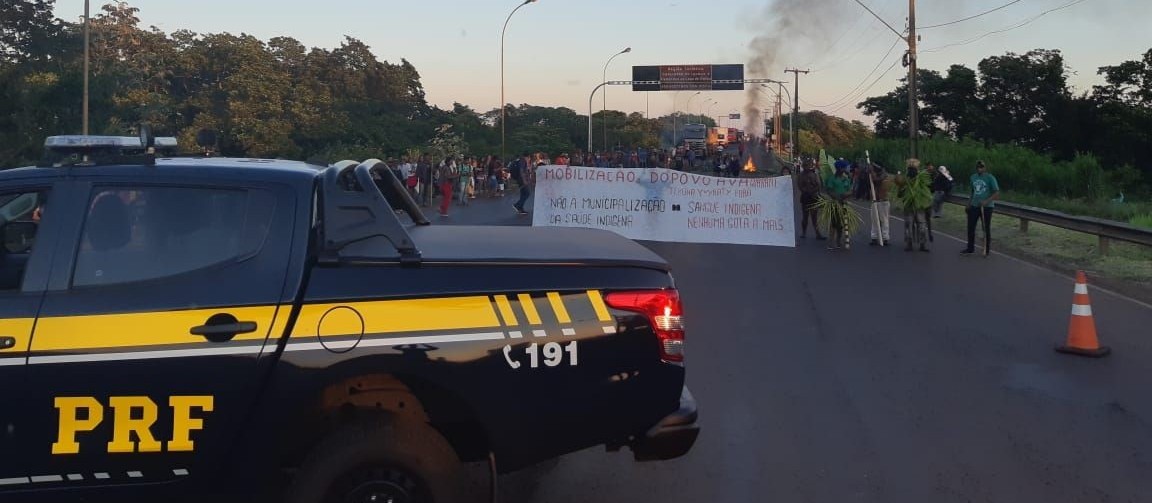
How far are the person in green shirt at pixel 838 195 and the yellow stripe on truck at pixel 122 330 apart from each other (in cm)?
1677

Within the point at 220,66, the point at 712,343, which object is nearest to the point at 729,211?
the point at 712,343

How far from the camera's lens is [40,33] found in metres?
50.1

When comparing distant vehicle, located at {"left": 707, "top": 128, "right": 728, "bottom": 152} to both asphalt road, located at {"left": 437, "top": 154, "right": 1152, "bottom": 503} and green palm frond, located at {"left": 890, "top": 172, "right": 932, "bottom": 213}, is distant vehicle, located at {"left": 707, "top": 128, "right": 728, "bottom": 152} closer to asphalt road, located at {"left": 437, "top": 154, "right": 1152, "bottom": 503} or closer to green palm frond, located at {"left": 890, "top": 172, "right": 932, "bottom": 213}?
green palm frond, located at {"left": 890, "top": 172, "right": 932, "bottom": 213}

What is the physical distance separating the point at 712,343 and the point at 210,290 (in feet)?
21.3

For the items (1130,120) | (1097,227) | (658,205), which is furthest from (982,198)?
(1130,120)

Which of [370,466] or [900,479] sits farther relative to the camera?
[900,479]

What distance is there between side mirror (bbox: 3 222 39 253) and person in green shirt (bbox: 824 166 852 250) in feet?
54.4

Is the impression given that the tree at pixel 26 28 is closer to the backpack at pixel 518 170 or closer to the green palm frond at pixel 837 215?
the backpack at pixel 518 170

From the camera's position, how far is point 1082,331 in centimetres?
959

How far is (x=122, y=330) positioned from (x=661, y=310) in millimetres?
2091

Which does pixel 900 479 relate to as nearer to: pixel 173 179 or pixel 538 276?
pixel 538 276

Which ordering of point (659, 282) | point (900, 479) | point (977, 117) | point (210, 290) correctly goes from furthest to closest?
point (977, 117), point (900, 479), point (659, 282), point (210, 290)

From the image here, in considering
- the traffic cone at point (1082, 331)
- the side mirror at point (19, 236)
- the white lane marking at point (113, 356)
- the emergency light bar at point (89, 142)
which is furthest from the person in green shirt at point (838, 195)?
the white lane marking at point (113, 356)

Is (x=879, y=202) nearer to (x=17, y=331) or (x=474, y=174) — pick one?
(x=17, y=331)
